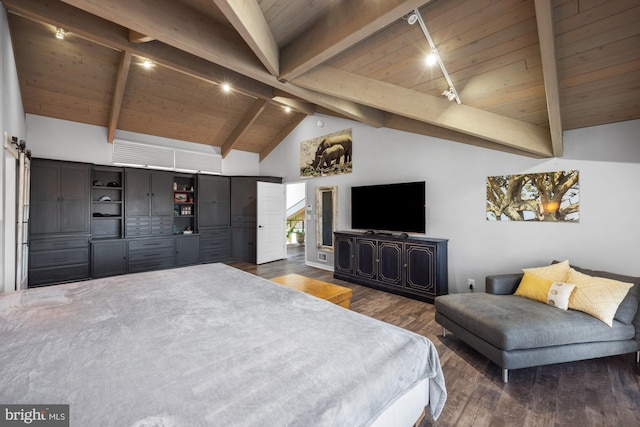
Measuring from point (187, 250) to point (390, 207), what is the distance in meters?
4.41

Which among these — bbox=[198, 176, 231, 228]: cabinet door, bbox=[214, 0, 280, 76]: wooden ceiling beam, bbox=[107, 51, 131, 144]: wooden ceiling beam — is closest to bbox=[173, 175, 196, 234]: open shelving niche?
bbox=[198, 176, 231, 228]: cabinet door

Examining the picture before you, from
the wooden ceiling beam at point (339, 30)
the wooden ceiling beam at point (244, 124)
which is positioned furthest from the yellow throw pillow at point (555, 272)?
the wooden ceiling beam at point (244, 124)

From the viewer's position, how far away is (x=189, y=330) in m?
1.39

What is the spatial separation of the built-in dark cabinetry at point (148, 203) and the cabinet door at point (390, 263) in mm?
4423

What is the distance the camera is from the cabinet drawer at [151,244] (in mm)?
5183

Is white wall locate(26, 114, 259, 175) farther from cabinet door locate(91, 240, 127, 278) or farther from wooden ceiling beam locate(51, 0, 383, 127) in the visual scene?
wooden ceiling beam locate(51, 0, 383, 127)

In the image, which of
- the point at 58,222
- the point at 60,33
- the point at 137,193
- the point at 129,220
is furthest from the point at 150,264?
the point at 60,33

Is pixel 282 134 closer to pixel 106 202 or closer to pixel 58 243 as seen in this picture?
pixel 106 202

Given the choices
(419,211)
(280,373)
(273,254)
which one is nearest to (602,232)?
(419,211)

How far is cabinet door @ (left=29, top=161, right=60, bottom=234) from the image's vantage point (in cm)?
426

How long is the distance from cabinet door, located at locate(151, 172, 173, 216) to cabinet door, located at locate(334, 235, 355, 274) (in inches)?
144

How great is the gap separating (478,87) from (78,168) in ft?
20.0

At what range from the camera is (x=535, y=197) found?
3141 mm

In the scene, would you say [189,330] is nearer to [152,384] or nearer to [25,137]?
[152,384]
